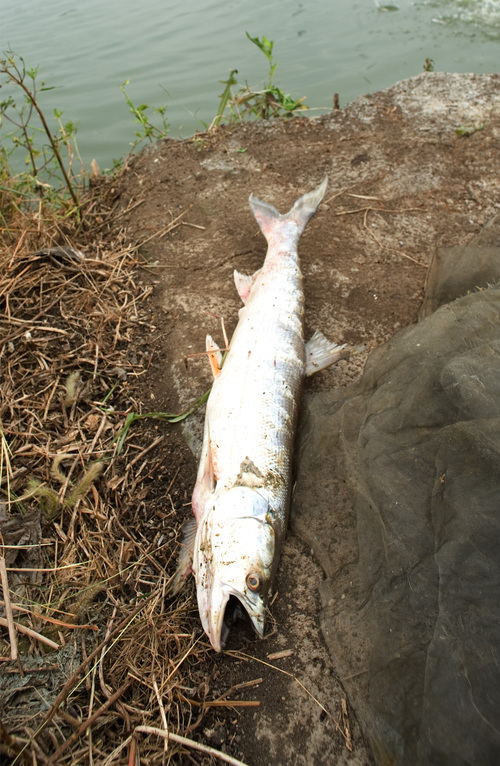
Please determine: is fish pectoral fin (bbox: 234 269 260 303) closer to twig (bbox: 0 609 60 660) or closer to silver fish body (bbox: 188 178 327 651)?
silver fish body (bbox: 188 178 327 651)

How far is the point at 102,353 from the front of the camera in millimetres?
4098

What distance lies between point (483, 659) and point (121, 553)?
1.88 metres

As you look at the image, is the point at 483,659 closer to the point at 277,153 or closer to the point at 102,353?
the point at 102,353

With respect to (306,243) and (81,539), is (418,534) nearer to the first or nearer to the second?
(81,539)

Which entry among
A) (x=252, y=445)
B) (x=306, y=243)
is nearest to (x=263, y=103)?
(x=306, y=243)

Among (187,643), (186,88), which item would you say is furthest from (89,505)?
(186,88)

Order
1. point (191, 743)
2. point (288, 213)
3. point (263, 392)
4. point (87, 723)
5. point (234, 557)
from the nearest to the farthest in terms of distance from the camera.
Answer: point (87, 723), point (191, 743), point (234, 557), point (263, 392), point (288, 213)

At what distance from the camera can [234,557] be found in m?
2.77

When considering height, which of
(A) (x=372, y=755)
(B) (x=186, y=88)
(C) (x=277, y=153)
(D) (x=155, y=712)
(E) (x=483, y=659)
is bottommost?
(A) (x=372, y=755)

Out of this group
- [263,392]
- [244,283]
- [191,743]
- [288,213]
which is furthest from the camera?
[288,213]

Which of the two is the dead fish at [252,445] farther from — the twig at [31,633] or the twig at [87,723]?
the twig at [31,633]

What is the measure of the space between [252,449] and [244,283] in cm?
164

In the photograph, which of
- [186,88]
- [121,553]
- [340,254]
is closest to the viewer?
[121,553]

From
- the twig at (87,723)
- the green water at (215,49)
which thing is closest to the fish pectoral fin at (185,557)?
the twig at (87,723)
